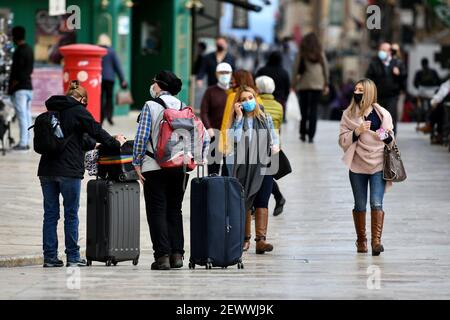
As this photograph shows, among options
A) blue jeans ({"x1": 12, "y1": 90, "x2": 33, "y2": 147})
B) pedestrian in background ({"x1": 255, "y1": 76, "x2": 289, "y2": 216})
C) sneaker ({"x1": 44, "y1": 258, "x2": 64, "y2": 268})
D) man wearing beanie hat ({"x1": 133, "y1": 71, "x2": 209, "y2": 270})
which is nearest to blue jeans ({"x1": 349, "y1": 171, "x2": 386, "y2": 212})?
pedestrian in background ({"x1": 255, "y1": 76, "x2": 289, "y2": 216})

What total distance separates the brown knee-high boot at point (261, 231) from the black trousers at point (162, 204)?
1987mm

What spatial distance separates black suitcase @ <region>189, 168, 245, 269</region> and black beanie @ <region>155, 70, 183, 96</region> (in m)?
0.84

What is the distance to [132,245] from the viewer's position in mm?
15070

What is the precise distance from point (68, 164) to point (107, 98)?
17.3 meters

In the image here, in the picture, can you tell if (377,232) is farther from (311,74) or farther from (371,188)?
(311,74)

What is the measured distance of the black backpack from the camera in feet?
48.1

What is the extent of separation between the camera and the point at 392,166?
16.4 m

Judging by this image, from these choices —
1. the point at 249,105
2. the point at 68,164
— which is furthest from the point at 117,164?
the point at 249,105

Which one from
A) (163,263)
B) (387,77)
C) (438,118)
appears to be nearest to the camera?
(163,263)

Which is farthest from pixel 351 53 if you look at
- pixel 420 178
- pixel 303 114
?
pixel 420 178

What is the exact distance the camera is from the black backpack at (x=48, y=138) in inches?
578

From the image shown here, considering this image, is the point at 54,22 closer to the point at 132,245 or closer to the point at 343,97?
the point at 343,97

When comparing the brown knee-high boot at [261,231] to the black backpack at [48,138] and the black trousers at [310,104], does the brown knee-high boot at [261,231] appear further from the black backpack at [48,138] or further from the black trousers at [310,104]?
the black trousers at [310,104]

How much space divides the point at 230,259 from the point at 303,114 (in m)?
15.2
